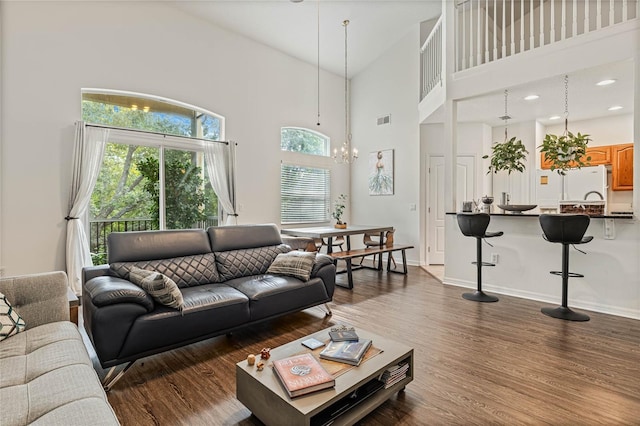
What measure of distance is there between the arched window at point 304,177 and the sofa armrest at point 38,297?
169 inches

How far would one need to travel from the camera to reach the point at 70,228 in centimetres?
390

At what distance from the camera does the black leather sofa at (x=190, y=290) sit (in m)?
2.13

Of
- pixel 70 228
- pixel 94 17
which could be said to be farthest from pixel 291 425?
pixel 94 17

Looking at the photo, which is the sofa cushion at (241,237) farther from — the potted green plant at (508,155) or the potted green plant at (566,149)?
the potted green plant at (566,149)

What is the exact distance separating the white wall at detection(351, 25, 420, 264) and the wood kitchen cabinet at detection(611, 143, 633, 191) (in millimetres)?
3217

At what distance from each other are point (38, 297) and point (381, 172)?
230 inches

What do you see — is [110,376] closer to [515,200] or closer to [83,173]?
[83,173]

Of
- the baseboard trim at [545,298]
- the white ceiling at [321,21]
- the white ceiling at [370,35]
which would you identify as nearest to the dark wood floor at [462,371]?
the baseboard trim at [545,298]

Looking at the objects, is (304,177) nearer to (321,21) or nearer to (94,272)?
(321,21)

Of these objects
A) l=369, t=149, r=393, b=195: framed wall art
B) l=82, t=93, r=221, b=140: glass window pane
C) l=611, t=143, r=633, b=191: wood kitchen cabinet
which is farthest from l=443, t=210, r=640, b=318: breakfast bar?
l=82, t=93, r=221, b=140: glass window pane

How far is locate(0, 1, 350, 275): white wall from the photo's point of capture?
3.62 metres

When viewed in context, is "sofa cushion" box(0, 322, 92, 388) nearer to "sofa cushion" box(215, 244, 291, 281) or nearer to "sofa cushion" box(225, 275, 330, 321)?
"sofa cushion" box(225, 275, 330, 321)

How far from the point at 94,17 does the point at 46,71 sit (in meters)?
0.93

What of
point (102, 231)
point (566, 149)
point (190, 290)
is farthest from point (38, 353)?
point (566, 149)
